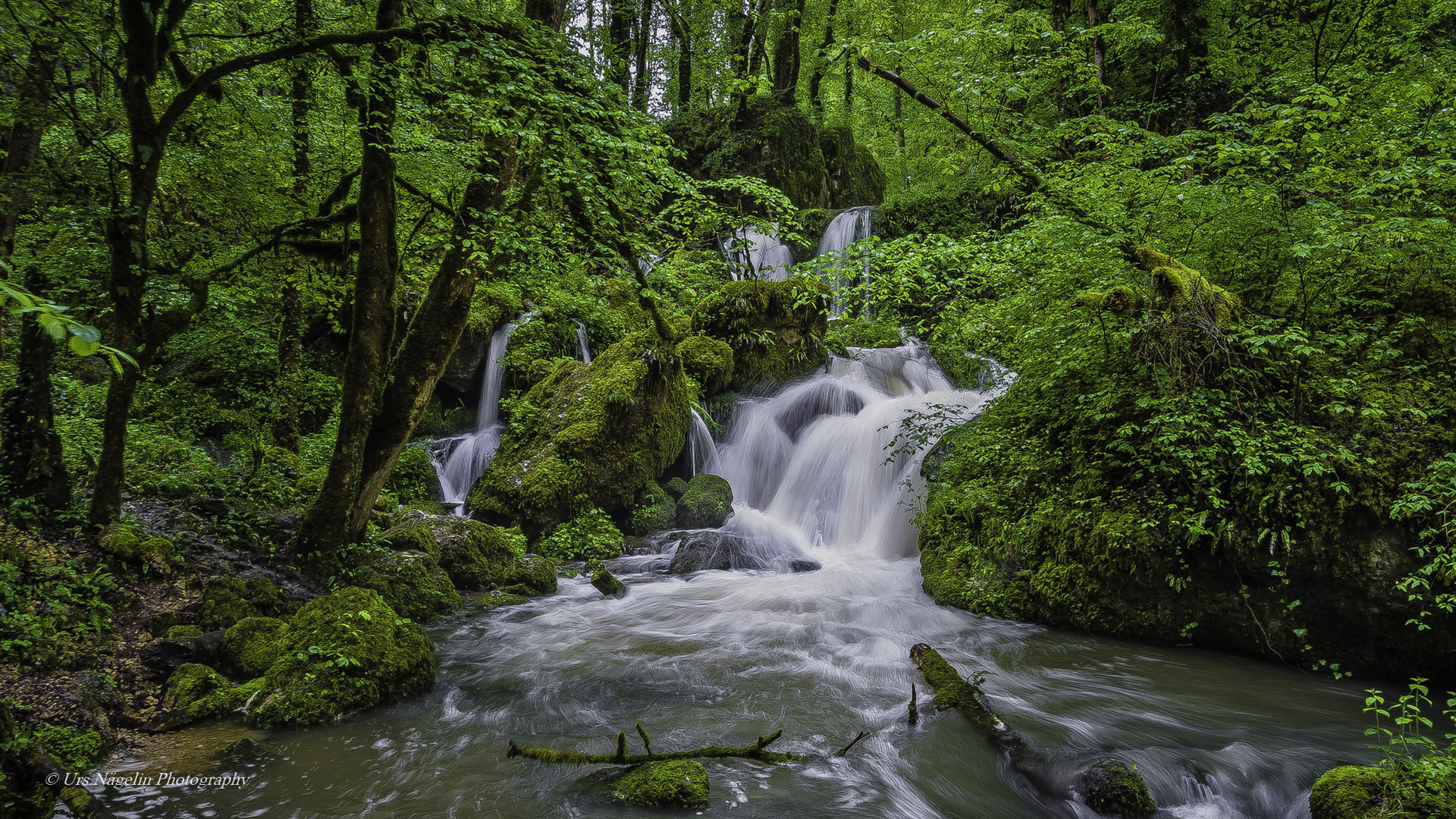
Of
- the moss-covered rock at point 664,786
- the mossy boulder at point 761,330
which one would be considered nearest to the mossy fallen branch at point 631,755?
the moss-covered rock at point 664,786

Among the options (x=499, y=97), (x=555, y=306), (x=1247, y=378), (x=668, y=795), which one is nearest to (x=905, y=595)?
(x=1247, y=378)

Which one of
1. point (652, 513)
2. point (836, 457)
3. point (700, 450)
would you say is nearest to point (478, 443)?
point (652, 513)

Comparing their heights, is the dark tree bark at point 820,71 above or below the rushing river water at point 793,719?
above

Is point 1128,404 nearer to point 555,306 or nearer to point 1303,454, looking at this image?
point 1303,454

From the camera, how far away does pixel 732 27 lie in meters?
19.4

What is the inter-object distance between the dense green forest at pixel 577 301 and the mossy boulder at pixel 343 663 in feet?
0.09

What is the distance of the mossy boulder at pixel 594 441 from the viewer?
10.2 meters

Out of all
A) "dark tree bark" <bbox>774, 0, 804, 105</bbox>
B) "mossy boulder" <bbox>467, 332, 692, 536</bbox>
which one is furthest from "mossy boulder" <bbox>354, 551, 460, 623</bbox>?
"dark tree bark" <bbox>774, 0, 804, 105</bbox>

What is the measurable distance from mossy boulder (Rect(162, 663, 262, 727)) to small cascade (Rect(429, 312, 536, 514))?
610 centimetres

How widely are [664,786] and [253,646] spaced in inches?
141

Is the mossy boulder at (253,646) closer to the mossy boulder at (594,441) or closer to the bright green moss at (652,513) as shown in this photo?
the mossy boulder at (594,441)

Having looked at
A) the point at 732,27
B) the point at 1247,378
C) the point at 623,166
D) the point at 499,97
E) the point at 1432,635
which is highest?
the point at 732,27

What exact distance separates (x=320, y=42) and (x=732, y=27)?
17234mm

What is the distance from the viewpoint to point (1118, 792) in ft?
12.0
